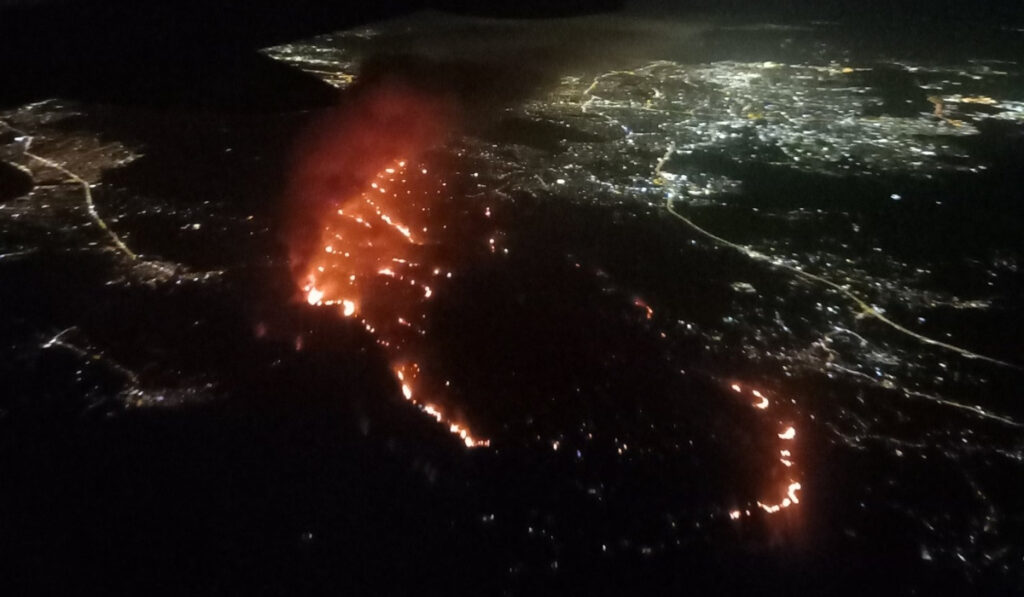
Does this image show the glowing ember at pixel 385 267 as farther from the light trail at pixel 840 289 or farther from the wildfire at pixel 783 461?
the light trail at pixel 840 289

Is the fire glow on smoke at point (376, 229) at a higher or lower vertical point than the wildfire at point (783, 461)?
higher

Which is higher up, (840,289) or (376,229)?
(376,229)

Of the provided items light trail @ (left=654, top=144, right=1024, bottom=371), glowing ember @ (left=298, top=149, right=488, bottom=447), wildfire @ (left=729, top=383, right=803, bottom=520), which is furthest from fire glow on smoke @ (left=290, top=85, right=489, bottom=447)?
light trail @ (left=654, top=144, right=1024, bottom=371)

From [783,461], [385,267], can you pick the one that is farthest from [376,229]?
[783,461]

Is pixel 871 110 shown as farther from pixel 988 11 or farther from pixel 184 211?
pixel 988 11

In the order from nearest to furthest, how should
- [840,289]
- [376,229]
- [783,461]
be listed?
[783,461] → [840,289] → [376,229]

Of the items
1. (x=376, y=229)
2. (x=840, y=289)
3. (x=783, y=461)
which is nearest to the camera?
(x=783, y=461)

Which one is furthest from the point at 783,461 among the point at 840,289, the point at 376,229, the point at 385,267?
the point at 376,229

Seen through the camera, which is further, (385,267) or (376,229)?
(376,229)

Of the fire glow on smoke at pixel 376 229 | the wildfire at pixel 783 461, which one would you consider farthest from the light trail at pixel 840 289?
the fire glow on smoke at pixel 376 229

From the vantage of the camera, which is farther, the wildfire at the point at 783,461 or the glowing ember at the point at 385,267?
the glowing ember at the point at 385,267

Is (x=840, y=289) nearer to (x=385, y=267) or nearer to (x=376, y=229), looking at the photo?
(x=385, y=267)

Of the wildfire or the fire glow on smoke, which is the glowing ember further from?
the wildfire
